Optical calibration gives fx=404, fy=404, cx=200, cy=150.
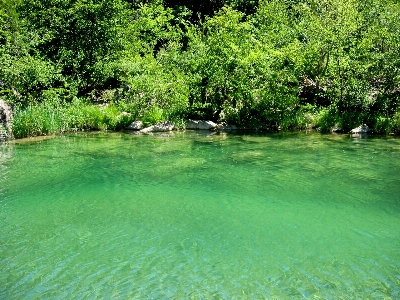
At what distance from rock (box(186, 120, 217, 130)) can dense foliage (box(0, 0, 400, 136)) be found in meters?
0.48

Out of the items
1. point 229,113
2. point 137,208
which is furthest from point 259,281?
point 229,113

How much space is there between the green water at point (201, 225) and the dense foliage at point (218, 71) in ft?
19.0

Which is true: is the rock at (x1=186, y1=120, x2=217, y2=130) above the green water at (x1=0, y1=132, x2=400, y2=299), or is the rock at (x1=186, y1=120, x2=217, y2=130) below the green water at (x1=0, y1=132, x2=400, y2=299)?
above

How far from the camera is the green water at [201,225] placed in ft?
18.0

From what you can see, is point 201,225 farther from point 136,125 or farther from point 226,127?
point 136,125

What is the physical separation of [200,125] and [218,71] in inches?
111

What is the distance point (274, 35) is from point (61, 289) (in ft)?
63.8

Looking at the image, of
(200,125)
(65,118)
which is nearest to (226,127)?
(200,125)

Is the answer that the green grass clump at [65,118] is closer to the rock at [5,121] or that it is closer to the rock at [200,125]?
the rock at [5,121]

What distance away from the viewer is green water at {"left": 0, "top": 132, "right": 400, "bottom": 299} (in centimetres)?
549

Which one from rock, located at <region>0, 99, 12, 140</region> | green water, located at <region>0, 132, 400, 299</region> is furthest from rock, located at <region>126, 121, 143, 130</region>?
green water, located at <region>0, 132, 400, 299</region>

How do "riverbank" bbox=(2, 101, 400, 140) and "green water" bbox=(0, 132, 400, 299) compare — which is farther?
"riverbank" bbox=(2, 101, 400, 140)

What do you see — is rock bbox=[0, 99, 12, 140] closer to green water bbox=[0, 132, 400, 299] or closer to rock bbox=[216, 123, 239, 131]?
green water bbox=[0, 132, 400, 299]

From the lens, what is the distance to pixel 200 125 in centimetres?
2044
